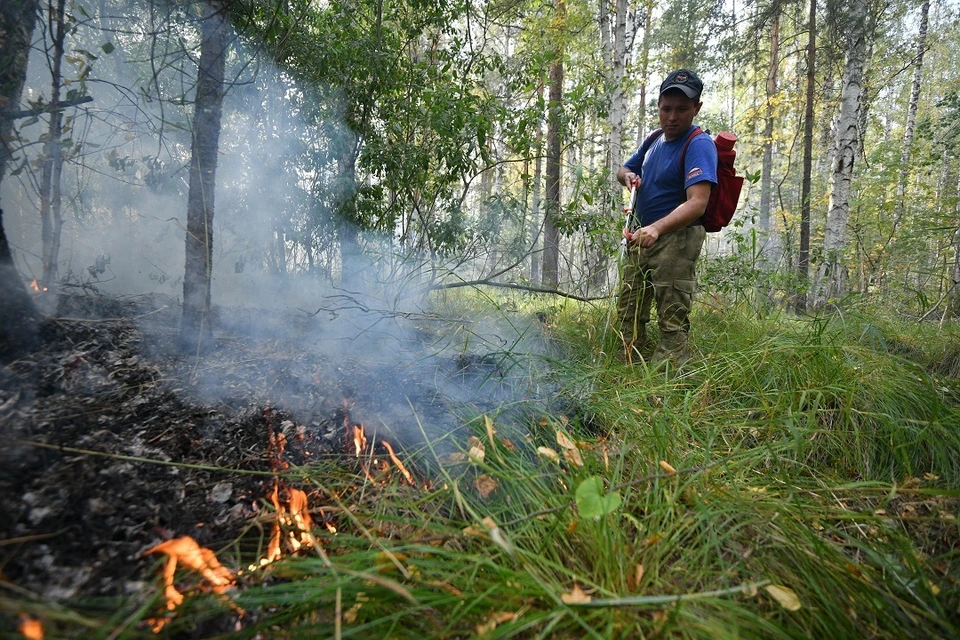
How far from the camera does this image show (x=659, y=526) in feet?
4.61

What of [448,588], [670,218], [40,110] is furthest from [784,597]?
[40,110]

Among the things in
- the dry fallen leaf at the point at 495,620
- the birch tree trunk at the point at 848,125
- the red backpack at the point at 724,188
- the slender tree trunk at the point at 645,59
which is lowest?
the dry fallen leaf at the point at 495,620

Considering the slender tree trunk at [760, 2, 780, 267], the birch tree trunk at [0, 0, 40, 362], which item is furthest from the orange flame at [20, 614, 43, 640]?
the slender tree trunk at [760, 2, 780, 267]

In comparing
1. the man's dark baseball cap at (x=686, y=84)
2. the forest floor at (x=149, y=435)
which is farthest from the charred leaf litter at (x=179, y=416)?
the man's dark baseball cap at (x=686, y=84)

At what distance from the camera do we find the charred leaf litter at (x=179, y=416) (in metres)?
1.14

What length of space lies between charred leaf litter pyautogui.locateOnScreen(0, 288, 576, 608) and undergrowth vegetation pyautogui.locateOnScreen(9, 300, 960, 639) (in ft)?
0.47

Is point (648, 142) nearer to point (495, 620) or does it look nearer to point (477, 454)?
point (477, 454)

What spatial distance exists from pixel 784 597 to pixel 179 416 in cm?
222

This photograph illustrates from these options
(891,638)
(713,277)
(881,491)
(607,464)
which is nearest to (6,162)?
(607,464)

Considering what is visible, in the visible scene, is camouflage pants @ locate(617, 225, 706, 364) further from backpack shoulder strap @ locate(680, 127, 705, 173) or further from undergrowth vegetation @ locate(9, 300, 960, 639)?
backpack shoulder strap @ locate(680, 127, 705, 173)

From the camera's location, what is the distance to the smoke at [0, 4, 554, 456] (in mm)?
2275

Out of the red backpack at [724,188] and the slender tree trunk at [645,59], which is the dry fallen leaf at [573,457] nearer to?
the red backpack at [724,188]

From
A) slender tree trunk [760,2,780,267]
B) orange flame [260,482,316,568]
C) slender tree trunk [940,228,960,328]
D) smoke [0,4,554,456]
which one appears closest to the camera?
orange flame [260,482,316,568]

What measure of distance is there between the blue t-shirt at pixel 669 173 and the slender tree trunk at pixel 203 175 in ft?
8.79
